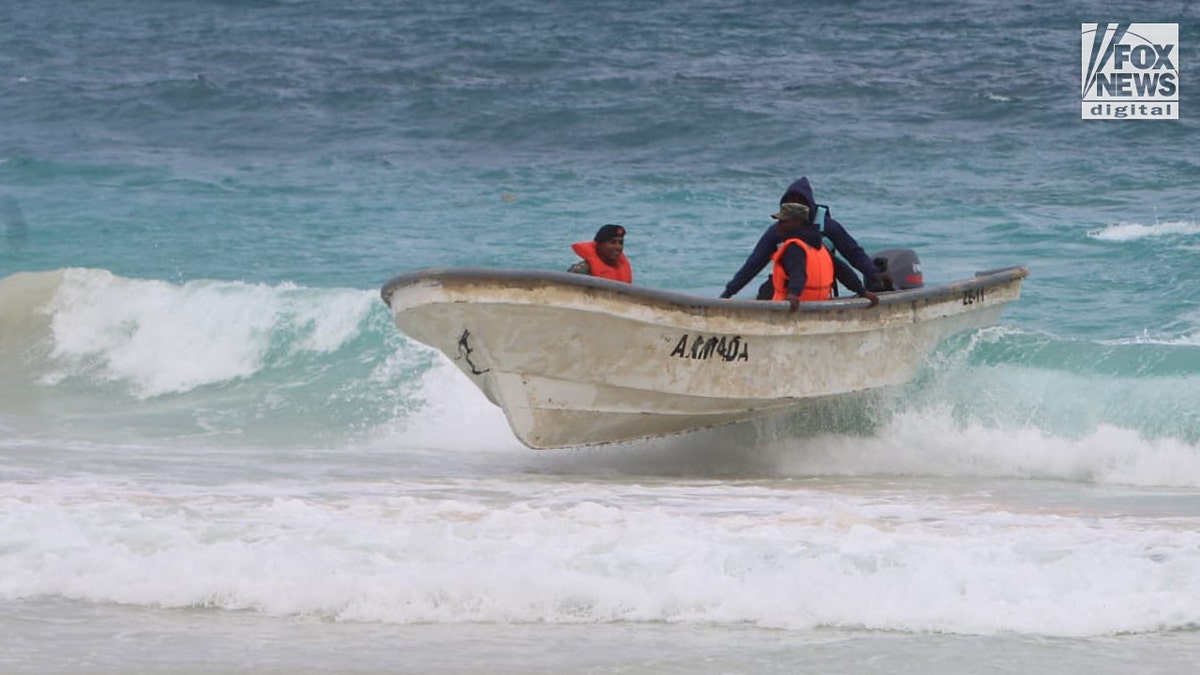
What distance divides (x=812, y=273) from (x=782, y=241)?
0.84ft

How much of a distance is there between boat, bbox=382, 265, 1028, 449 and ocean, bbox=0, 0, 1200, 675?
1.48 ft

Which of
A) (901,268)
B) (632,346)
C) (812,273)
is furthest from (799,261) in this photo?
(901,268)

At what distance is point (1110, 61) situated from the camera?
30.4 meters

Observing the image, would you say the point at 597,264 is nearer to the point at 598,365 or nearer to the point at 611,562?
the point at 598,365

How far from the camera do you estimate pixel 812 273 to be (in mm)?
10461

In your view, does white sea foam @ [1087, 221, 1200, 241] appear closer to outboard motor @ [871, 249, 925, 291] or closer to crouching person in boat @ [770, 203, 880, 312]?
outboard motor @ [871, 249, 925, 291]

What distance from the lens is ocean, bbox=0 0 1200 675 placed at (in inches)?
275

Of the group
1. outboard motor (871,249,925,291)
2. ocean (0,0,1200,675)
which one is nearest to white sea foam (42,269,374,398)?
ocean (0,0,1200,675)

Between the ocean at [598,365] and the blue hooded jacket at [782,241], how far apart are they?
119 centimetres

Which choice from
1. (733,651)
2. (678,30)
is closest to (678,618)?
(733,651)

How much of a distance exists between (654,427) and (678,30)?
25.1 m

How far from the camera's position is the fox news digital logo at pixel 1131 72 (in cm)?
2652

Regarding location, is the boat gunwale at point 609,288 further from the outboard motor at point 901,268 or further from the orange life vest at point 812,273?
the outboard motor at point 901,268

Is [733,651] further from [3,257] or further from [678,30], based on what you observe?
[678,30]
